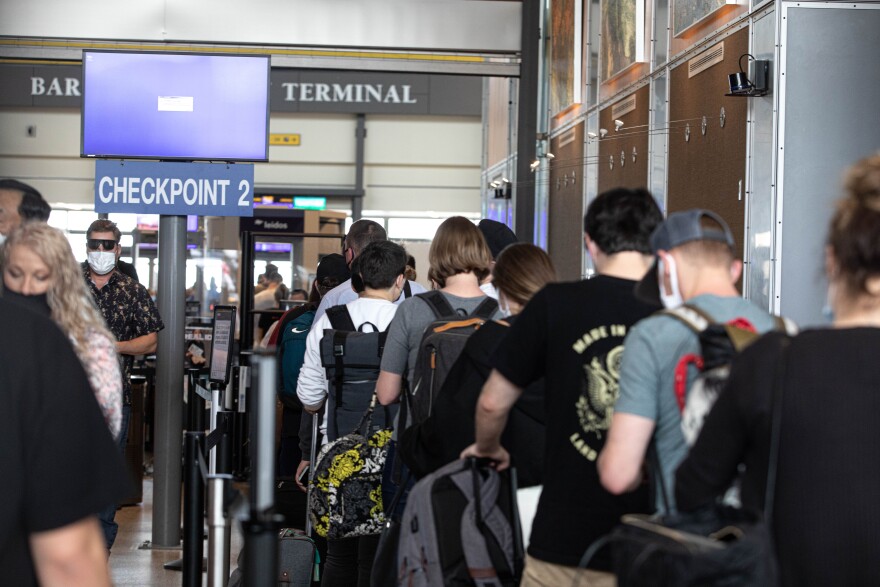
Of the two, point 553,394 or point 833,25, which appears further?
point 833,25

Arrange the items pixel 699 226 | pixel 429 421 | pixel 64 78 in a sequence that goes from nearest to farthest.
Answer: pixel 699 226 → pixel 429 421 → pixel 64 78

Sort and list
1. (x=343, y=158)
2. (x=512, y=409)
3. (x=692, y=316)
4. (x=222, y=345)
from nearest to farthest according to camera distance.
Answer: (x=692, y=316), (x=512, y=409), (x=222, y=345), (x=343, y=158)

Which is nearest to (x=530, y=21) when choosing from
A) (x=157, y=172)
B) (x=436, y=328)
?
(x=157, y=172)

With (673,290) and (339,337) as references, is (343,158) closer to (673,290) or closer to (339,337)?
(339,337)

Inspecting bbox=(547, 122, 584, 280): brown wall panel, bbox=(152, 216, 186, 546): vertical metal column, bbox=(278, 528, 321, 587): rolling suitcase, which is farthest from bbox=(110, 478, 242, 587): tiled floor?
bbox=(547, 122, 584, 280): brown wall panel

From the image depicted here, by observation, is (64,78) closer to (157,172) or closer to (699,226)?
(157,172)

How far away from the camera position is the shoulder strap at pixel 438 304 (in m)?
3.98

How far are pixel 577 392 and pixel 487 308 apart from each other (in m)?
1.33

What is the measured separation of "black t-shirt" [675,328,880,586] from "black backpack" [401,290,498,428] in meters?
1.79

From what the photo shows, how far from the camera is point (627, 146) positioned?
30.7 feet

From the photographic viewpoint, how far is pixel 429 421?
11.5 feet

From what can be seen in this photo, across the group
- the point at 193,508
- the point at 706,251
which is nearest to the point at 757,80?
the point at 193,508

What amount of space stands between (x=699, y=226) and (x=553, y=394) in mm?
575

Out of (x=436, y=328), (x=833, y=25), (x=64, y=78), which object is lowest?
(x=436, y=328)
